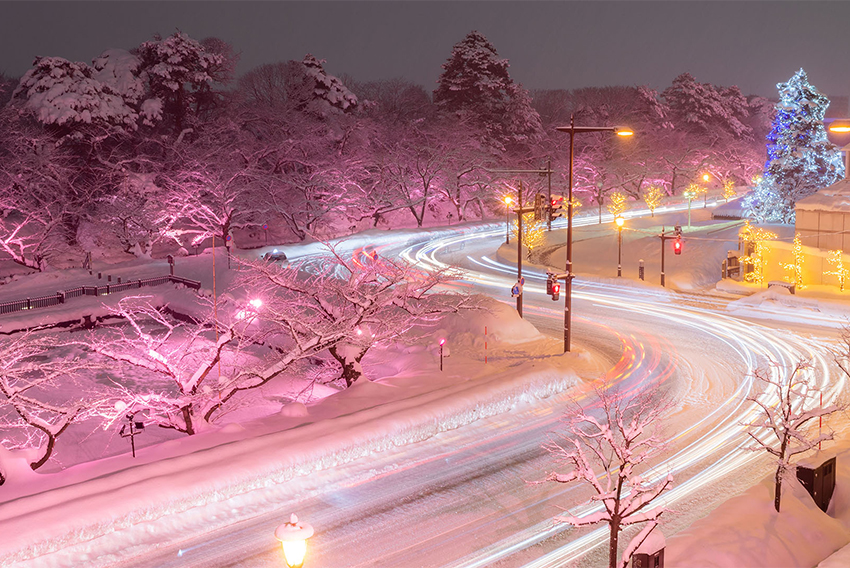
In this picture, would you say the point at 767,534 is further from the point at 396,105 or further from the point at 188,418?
the point at 396,105

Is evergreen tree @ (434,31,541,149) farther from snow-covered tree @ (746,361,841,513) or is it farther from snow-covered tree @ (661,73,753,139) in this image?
snow-covered tree @ (746,361,841,513)

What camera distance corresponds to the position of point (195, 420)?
55.2 feet

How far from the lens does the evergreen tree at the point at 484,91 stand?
70750mm

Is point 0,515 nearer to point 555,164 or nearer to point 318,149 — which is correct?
point 318,149

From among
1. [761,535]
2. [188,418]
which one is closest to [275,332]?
[188,418]

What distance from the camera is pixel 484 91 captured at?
70875mm

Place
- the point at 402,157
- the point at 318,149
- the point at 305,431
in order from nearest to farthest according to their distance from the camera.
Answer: the point at 305,431, the point at 318,149, the point at 402,157

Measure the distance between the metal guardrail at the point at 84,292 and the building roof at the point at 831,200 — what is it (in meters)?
30.8

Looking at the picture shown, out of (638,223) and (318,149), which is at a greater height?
(318,149)

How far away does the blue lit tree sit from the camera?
4591 centimetres

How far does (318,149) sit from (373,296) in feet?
122

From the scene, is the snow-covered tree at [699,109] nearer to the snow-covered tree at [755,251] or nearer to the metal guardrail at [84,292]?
the snow-covered tree at [755,251]

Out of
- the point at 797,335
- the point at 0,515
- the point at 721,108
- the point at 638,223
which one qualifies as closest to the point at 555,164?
the point at 638,223

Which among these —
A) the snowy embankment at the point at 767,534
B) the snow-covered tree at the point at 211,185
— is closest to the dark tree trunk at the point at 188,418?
the snowy embankment at the point at 767,534
